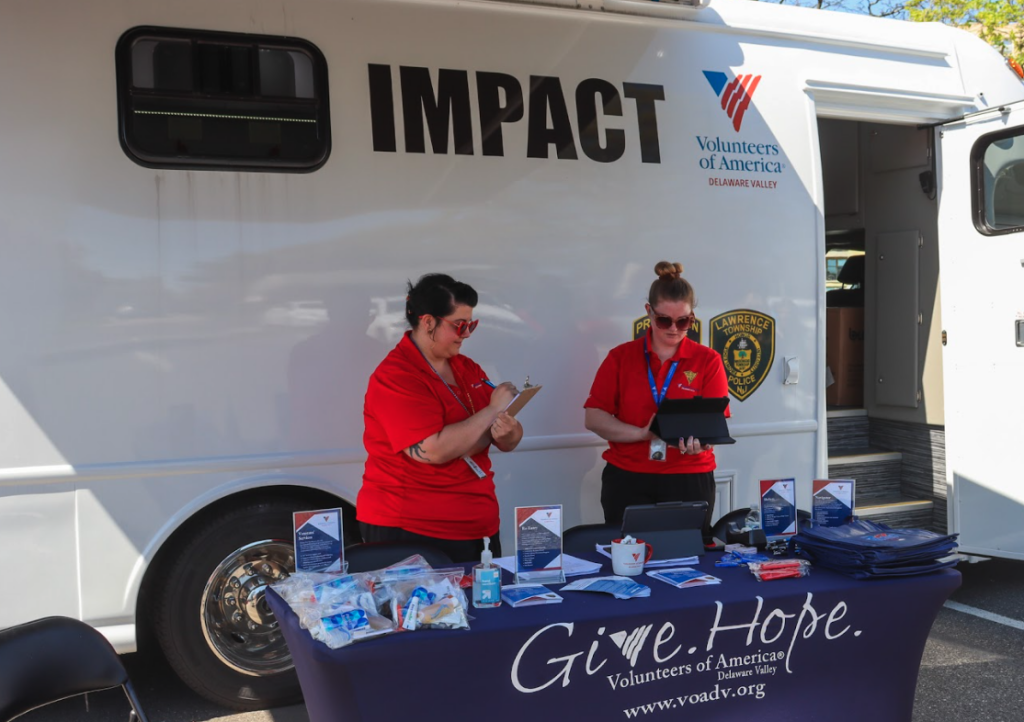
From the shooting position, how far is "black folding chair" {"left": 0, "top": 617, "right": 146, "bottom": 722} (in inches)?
90.7

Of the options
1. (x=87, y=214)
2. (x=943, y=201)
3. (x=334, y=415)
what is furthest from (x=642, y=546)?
(x=943, y=201)

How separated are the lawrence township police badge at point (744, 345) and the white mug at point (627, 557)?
1.62 meters

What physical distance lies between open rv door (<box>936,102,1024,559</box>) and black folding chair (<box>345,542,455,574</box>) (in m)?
3.20

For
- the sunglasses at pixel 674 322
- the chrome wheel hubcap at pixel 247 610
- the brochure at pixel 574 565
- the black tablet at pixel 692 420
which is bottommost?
the chrome wheel hubcap at pixel 247 610

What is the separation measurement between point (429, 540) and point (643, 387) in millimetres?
1118

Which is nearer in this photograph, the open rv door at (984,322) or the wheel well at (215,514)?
the wheel well at (215,514)

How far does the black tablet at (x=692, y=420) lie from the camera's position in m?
3.37

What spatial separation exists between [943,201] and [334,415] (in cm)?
351

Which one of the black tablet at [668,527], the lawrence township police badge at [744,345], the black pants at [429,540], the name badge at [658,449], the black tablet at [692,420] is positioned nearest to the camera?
the black tablet at [668,527]

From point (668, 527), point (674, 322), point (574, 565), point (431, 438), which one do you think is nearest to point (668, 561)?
point (668, 527)

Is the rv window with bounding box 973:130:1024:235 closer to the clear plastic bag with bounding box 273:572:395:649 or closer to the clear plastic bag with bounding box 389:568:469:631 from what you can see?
the clear plastic bag with bounding box 389:568:469:631

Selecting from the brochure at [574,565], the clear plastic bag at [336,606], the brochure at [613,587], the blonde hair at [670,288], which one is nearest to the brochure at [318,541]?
the clear plastic bag at [336,606]

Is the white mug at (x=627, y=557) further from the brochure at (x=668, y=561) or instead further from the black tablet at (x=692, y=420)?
the black tablet at (x=692, y=420)

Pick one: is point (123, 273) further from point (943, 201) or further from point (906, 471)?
point (906, 471)
